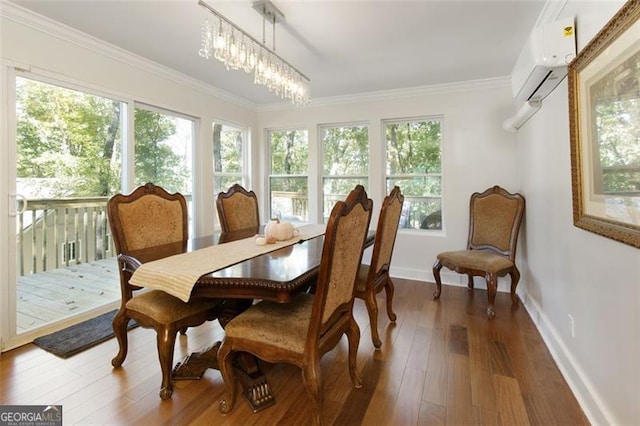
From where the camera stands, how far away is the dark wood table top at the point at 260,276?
4.44ft

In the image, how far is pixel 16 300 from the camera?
2283mm

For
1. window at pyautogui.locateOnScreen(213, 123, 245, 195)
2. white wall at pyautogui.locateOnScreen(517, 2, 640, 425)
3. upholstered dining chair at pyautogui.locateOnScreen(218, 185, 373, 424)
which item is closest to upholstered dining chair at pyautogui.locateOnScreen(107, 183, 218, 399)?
upholstered dining chair at pyautogui.locateOnScreen(218, 185, 373, 424)

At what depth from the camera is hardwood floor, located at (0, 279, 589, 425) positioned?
1.54 metres

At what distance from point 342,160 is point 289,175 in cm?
84

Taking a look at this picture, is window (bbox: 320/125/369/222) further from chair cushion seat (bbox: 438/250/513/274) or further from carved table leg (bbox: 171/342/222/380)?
carved table leg (bbox: 171/342/222/380)

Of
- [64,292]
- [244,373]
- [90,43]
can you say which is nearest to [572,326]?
[244,373]

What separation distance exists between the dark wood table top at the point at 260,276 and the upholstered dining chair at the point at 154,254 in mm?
166

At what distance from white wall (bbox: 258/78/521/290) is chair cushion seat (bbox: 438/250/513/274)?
610 millimetres

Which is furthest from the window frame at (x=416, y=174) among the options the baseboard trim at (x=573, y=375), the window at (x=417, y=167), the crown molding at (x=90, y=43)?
the crown molding at (x=90, y=43)

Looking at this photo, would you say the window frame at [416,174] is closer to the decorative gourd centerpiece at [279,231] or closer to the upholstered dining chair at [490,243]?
the upholstered dining chair at [490,243]

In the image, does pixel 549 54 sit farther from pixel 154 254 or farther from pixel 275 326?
pixel 154 254

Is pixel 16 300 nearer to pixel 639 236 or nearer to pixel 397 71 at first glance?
pixel 639 236

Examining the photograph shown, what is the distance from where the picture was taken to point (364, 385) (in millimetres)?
1785

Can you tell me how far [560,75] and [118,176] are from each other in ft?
11.6
